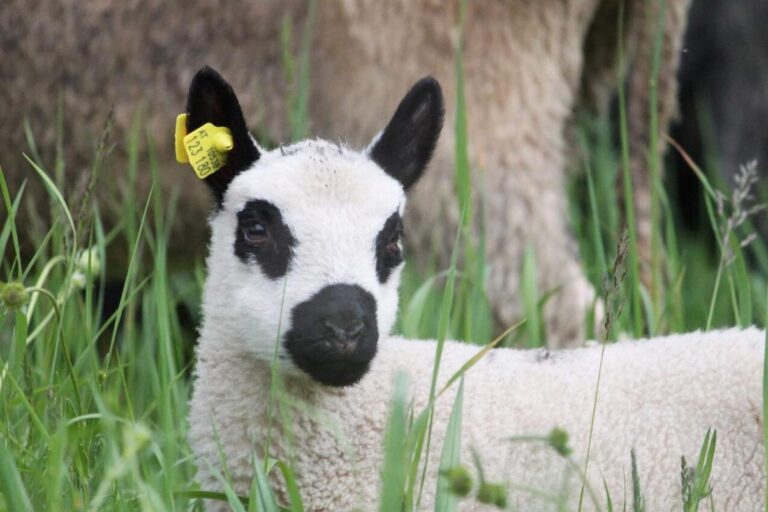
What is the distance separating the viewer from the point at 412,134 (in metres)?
3.00

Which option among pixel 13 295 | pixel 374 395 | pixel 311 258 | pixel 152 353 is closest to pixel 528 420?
pixel 374 395

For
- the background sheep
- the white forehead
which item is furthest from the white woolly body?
the background sheep

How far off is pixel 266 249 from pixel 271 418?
0.31 metres

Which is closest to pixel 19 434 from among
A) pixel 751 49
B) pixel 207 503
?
pixel 207 503

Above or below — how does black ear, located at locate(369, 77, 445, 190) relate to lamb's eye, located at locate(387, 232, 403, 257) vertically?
above

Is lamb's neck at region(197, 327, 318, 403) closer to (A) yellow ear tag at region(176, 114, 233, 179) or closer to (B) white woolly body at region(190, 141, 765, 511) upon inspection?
(B) white woolly body at region(190, 141, 765, 511)

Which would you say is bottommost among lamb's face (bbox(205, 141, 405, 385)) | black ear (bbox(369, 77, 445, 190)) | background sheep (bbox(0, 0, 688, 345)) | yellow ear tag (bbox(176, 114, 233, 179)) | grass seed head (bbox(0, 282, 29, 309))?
grass seed head (bbox(0, 282, 29, 309))

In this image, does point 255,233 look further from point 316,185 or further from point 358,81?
point 358,81

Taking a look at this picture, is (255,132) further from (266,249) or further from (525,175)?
(266,249)

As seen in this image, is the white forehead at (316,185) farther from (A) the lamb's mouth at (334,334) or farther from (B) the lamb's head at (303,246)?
(A) the lamb's mouth at (334,334)

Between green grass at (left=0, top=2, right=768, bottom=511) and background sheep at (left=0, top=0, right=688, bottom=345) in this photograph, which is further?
background sheep at (left=0, top=0, right=688, bottom=345)

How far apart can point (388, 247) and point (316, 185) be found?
193 millimetres

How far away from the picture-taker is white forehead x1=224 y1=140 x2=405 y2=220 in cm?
271

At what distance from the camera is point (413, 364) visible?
2.98 metres
